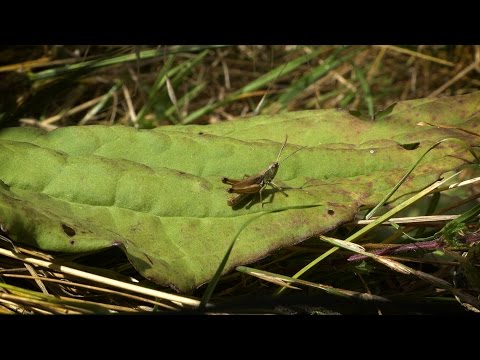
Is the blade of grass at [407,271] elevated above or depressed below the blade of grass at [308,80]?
below

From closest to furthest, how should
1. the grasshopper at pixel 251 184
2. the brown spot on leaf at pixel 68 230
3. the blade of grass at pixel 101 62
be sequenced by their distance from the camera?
the brown spot on leaf at pixel 68 230 → the grasshopper at pixel 251 184 → the blade of grass at pixel 101 62

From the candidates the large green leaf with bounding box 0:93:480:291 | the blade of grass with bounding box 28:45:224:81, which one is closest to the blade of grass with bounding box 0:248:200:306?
the large green leaf with bounding box 0:93:480:291

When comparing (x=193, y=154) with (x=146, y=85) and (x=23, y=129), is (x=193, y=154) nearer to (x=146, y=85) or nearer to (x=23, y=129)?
(x=23, y=129)

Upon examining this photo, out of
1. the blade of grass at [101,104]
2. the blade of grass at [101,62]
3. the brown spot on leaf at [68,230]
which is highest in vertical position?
the blade of grass at [101,62]

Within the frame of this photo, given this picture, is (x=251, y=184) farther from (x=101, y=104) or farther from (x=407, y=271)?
(x=101, y=104)

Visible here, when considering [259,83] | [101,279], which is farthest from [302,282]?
[259,83]

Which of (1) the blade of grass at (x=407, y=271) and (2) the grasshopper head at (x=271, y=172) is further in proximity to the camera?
(2) the grasshopper head at (x=271, y=172)

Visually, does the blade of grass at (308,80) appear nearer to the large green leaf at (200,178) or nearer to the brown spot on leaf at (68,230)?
the large green leaf at (200,178)

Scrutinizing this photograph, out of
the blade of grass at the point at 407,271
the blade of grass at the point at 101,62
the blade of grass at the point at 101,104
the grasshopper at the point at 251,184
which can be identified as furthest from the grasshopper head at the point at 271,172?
the blade of grass at the point at 101,104
